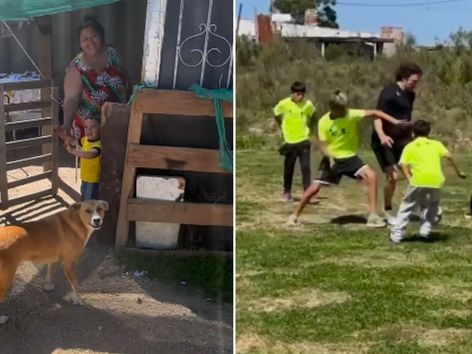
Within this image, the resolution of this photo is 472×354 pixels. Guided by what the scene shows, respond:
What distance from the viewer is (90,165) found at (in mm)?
2779

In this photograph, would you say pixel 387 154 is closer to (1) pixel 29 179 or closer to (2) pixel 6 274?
(1) pixel 29 179

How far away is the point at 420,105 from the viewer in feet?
8.40

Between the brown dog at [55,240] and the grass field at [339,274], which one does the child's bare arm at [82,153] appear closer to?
the brown dog at [55,240]

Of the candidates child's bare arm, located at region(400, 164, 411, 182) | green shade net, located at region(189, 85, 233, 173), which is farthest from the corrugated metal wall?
child's bare arm, located at region(400, 164, 411, 182)

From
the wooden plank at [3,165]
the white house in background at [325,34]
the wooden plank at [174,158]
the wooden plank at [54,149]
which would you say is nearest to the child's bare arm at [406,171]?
the white house in background at [325,34]

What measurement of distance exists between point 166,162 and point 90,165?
0.29 metres

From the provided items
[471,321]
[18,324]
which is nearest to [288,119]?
[471,321]

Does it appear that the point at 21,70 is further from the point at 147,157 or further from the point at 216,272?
the point at 216,272

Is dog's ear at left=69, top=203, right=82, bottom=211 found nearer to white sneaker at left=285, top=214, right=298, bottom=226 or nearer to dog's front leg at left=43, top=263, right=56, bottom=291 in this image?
dog's front leg at left=43, top=263, right=56, bottom=291

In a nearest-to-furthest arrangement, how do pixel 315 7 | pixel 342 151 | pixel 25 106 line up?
pixel 315 7 → pixel 342 151 → pixel 25 106

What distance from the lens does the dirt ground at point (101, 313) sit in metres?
2.80

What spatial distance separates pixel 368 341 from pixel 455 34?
1.14 m

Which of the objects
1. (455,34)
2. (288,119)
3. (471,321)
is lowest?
(471,321)

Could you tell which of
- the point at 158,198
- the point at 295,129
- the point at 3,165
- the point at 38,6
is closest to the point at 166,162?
the point at 158,198
